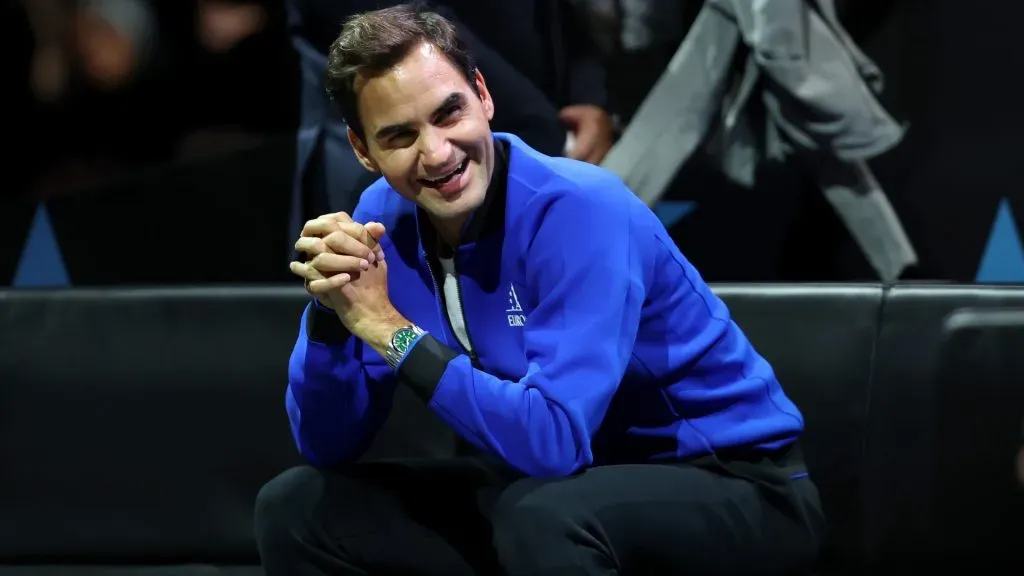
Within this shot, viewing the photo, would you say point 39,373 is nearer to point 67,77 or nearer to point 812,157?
point 67,77

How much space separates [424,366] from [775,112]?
0.97 metres

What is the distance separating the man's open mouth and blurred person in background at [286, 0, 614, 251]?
0.72 metres

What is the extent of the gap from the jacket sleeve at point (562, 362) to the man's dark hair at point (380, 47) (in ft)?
0.79

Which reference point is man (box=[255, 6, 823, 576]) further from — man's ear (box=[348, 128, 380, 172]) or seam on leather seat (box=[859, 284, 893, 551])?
seam on leather seat (box=[859, 284, 893, 551])

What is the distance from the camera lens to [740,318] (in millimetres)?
1884

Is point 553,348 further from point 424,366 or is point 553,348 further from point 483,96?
point 483,96

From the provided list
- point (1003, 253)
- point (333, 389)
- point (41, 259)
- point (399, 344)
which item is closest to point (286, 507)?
point (333, 389)

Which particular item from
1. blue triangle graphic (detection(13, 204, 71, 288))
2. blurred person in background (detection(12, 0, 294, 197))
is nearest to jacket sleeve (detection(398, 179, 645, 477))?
blurred person in background (detection(12, 0, 294, 197))

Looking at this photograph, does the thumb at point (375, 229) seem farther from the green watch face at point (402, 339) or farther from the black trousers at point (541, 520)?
the black trousers at point (541, 520)

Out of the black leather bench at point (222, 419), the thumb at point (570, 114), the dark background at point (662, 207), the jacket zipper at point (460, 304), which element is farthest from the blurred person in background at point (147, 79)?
the jacket zipper at point (460, 304)

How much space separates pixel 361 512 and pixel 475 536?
0.15 metres

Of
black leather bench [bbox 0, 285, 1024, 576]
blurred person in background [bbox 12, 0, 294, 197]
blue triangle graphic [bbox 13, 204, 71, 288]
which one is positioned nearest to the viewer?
black leather bench [bbox 0, 285, 1024, 576]

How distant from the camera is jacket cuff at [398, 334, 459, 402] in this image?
4.15 ft

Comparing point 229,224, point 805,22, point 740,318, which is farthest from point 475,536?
point 805,22
